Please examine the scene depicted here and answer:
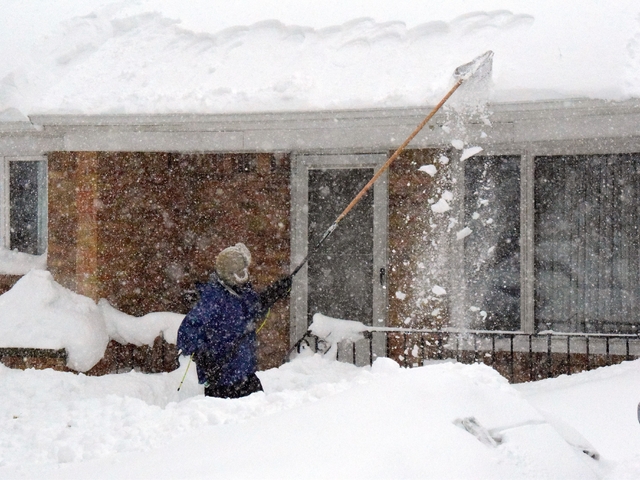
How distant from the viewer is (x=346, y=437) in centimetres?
219

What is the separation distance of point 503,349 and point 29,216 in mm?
6314

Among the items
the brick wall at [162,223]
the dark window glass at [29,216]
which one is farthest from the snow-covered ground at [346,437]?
the dark window glass at [29,216]

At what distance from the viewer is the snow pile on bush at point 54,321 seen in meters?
5.93

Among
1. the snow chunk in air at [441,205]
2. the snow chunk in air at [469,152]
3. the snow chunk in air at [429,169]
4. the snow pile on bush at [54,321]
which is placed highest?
the snow chunk in air at [469,152]

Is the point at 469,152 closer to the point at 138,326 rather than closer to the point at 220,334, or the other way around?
the point at 220,334

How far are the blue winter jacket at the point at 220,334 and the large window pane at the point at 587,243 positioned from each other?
3.59 meters

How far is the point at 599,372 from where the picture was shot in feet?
17.6

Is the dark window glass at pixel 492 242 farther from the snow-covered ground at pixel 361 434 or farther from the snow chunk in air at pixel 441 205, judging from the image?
the snow-covered ground at pixel 361 434

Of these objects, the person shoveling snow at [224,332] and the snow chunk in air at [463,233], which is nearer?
the person shoveling snow at [224,332]

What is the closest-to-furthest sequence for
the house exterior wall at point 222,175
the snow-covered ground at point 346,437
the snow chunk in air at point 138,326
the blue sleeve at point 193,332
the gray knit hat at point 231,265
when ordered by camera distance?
the snow-covered ground at point 346,437 → the blue sleeve at point 193,332 → the gray knit hat at point 231,265 → the house exterior wall at point 222,175 → the snow chunk in air at point 138,326

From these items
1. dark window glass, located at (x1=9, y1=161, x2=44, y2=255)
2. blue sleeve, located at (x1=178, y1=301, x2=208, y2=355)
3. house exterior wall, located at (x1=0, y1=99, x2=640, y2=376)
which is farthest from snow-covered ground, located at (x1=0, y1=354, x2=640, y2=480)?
dark window glass, located at (x1=9, y1=161, x2=44, y2=255)

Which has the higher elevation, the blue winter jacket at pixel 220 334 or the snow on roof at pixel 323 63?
the snow on roof at pixel 323 63

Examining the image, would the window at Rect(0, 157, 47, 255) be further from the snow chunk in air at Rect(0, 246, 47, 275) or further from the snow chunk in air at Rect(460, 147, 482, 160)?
the snow chunk in air at Rect(460, 147, 482, 160)

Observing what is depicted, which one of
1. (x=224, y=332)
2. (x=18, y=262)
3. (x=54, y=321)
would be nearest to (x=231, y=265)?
(x=224, y=332)
